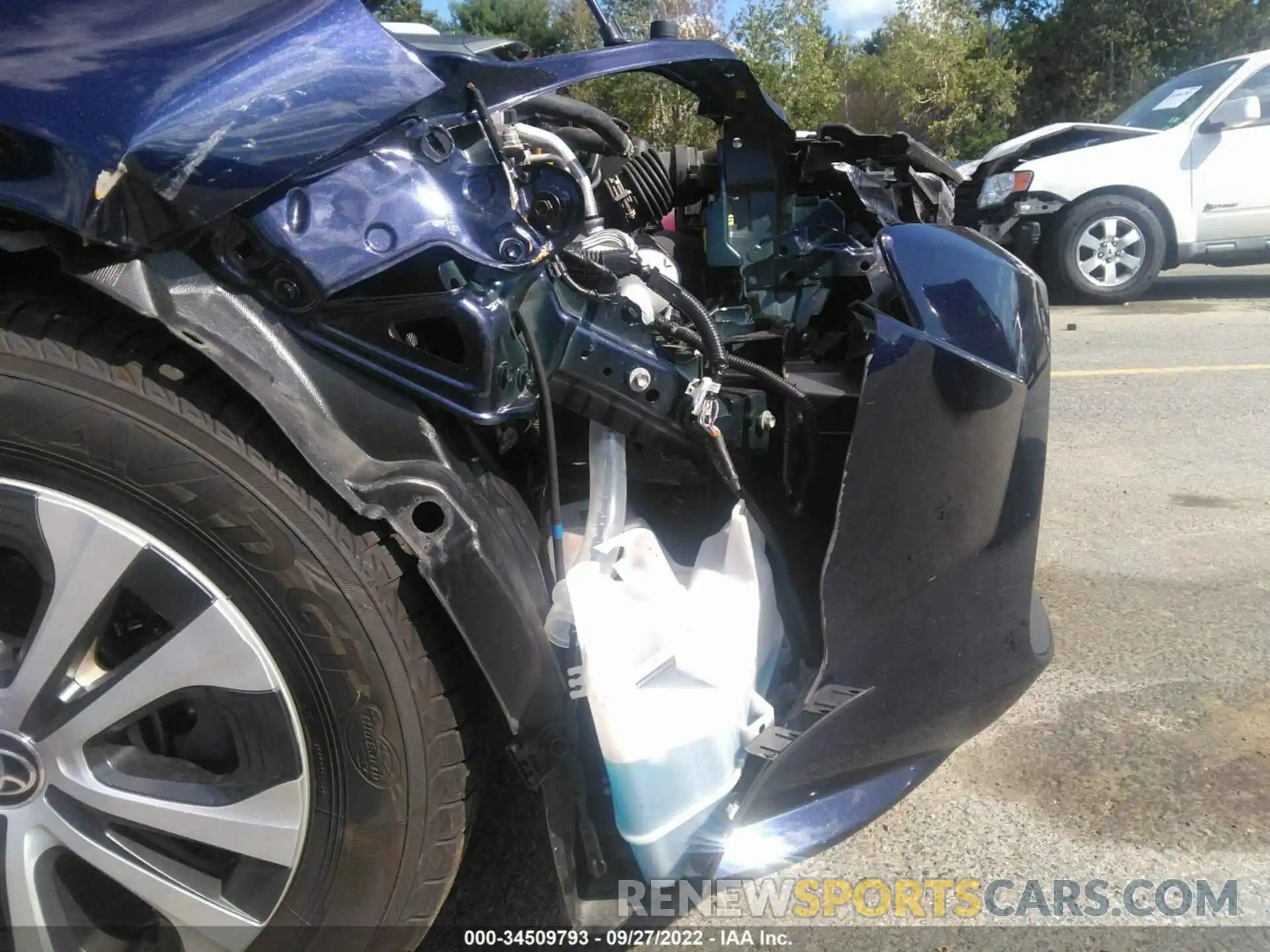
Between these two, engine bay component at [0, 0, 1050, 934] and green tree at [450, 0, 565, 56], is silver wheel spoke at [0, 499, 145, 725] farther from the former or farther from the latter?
green tree at [450, 0, 565, 56]

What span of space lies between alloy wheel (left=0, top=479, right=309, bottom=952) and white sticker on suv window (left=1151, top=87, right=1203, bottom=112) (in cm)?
998

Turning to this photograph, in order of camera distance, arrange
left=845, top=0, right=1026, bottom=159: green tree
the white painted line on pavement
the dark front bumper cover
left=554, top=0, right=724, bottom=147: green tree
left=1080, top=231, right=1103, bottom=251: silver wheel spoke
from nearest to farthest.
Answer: the dark front bumper cover
left=554, top=0, right=724, bottom=147: green tree
the white painted line on pavement
left=1080, top=231, right=1103, bottom=251: silver wheel spoke
left=845, top=0, right=1026, bottom=159: green tree

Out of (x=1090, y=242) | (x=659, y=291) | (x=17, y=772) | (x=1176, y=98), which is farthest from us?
(x=1176, y=98)

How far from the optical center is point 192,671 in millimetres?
1358

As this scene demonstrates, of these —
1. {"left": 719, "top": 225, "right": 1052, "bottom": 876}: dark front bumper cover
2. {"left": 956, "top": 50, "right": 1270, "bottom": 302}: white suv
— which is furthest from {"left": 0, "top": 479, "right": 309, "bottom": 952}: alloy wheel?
{"left": 956, "top": 50, "right": 1270, "bottom": 302}: white suv

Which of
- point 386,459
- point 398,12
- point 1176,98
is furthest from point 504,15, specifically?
point 386,459

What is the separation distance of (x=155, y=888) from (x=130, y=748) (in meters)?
0.23

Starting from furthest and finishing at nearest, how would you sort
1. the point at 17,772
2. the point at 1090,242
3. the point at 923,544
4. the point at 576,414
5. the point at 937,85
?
the point at 937,85 < the point at 1090,242 < the point at 576,414 < the point at 923,544 < the point at 17,772

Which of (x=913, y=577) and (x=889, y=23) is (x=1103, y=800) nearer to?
(x=913, y=577)

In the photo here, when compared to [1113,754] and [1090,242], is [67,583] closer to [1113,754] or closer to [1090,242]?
[1113,754]

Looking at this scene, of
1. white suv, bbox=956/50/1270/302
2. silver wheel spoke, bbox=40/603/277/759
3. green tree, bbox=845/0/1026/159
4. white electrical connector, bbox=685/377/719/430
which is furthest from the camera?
green tree, bbox=845/0/1026/159

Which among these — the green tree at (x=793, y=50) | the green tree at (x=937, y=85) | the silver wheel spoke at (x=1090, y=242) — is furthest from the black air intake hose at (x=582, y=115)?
the green tree at (x=937, y=85)

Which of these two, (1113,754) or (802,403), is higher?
(802,403)

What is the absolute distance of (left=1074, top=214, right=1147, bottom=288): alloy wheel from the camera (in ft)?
27.3
